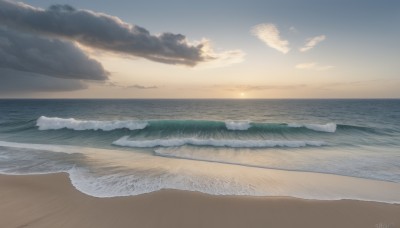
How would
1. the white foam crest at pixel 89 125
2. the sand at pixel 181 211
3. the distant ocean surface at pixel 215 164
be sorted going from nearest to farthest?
the sand at pixel 181 211, the distant ocean surface at pixel 215 164, the white foam crest at pixel 89 125

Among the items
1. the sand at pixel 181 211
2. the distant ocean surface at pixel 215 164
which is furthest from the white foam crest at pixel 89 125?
the sand at pixel 181 211

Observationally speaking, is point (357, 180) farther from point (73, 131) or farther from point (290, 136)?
point (73, 131)

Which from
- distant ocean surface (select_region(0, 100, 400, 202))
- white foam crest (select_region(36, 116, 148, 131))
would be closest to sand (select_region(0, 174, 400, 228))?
distant ocean surface (select_region(0, 100, 400, 202))

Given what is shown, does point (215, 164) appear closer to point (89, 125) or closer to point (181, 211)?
point (181, 211)

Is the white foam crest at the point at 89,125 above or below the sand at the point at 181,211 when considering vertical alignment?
above

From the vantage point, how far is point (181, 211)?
507 centimetres

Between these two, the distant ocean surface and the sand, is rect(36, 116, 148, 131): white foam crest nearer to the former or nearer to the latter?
the distant ocean surface

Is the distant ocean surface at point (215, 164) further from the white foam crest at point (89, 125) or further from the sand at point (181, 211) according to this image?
the white foam crest at point (89, 125)

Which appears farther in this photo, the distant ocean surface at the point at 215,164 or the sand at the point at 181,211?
the distant ocean surface at the point at 215,164

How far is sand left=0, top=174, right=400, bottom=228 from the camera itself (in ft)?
15.0

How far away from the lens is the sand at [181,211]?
15.0ft

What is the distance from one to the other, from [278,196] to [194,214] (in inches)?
94.3

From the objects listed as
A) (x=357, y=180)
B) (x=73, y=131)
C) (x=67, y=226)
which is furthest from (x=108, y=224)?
(x=73, y=131)

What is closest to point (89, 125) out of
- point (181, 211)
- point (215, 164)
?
point (215, 164)
